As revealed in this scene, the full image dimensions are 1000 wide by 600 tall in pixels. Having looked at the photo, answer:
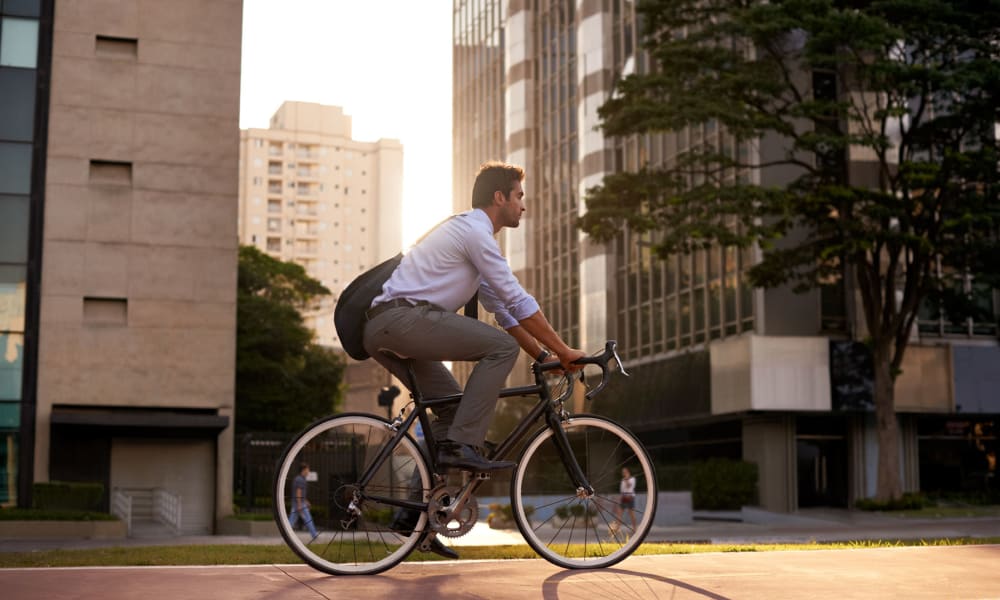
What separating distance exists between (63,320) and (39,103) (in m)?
5.84

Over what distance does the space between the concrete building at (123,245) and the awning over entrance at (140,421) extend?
53 mm

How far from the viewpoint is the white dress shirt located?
5.64m

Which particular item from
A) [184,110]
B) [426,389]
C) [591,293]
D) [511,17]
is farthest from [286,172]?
[426,389]

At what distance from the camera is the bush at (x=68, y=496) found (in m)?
28.6

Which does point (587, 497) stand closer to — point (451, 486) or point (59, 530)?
point (451, 486)

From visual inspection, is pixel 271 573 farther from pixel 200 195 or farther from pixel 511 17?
pixel 511 17

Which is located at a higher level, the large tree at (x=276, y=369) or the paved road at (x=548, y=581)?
the large tree at (x=276, y=369)

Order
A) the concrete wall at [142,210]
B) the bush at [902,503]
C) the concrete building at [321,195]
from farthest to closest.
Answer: the concrete building at [321,195] < the concrete wall at [142,210] < the bush at [902,503]

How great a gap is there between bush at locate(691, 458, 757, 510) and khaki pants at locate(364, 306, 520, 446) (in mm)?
31204

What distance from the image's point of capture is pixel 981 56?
29.1m

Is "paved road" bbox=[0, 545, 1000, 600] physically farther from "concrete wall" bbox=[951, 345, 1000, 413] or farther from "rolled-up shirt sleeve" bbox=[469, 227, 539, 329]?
"concrete wall" bbox=[951, 345, 1000, 413]

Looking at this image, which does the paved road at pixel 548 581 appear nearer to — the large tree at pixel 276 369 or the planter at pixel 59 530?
the planter at pixel 59 530

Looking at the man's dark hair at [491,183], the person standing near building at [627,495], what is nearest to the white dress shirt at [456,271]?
the man's dark hair at [491,183]

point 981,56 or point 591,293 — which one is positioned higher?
point 981,56
